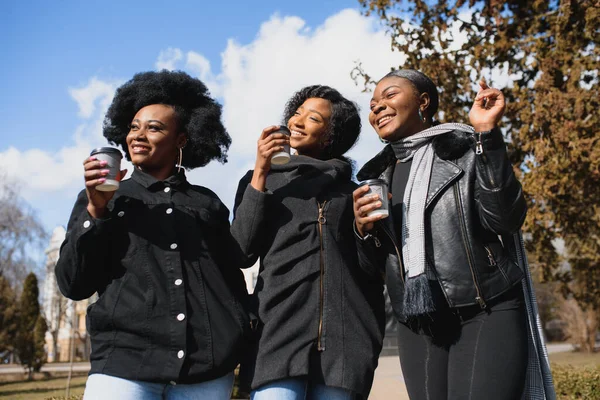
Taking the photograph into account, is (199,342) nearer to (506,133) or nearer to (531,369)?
(531,369)

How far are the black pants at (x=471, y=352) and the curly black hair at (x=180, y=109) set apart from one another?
1.44 meters

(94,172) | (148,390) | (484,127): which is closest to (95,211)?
(94,172)

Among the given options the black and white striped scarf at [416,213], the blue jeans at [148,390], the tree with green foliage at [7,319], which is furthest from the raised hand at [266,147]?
the tree with green foliage at [7,319]

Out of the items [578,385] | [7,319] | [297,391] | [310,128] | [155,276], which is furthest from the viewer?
[7,319]

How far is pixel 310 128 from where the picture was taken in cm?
349

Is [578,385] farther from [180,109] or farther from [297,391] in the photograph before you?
[180,109]

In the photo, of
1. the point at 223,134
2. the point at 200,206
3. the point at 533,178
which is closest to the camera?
the point at 200,206

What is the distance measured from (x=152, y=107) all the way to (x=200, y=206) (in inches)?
22.7

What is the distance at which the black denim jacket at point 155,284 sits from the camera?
2.57 meters

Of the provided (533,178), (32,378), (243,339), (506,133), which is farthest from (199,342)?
(32,378)

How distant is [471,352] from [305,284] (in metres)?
0.82

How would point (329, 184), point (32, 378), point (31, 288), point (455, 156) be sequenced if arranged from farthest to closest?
point (31, 288)
point (32, 378)
point (329, 184)
point (455, 156)

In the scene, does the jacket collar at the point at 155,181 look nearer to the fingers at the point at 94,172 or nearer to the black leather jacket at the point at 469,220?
the fingers at the point at 94,172

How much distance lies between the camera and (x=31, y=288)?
26.7m
